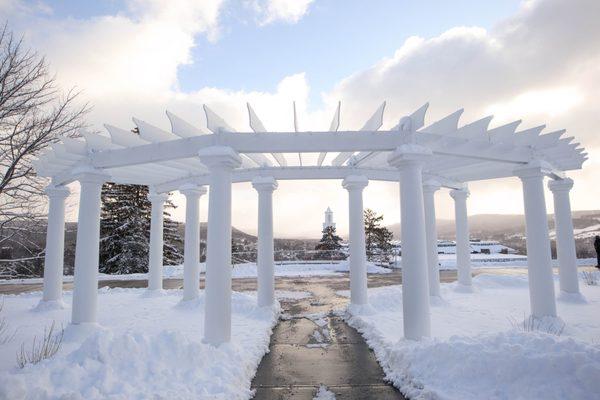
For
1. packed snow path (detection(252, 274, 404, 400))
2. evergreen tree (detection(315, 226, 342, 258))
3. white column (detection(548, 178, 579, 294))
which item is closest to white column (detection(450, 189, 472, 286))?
white column (detection(548, 178, 579, 294))

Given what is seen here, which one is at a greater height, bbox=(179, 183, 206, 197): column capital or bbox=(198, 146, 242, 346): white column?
bbox=(179, 183, 206, 197): column capital

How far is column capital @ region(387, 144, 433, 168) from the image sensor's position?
7.47 metres

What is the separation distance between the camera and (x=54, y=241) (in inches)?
496

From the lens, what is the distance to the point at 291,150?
25.2ft

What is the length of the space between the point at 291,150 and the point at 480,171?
802cm

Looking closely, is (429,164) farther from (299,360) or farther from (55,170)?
(55,170)

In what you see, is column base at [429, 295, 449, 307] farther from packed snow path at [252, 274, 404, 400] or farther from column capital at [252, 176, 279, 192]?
column capital at [252, 176, 279, 192]

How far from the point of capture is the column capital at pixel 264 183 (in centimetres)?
1136

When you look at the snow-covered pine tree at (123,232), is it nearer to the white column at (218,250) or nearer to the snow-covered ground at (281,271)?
the snow-covered ground at (281,271)

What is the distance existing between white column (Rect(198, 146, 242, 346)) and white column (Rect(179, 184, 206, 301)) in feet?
18.5

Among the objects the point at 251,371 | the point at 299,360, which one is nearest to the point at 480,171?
the point at 299,360

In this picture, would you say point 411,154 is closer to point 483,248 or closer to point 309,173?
point 309,173

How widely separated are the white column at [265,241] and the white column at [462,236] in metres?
8.53

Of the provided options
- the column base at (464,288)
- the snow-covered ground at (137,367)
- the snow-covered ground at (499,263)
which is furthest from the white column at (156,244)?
the snow-covered ground at (499,263)
